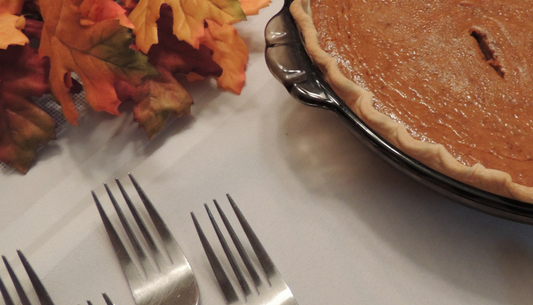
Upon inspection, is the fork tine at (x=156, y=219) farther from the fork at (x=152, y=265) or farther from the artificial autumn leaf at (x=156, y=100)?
the artificial autumn leaf at (x=156, y=100)

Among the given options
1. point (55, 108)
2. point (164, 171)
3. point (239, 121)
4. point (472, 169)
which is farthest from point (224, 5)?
point (472, 169)

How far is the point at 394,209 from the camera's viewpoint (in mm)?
1022

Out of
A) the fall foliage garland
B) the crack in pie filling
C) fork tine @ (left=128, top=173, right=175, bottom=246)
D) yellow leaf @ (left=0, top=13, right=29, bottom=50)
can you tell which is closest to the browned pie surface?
the crack in pie filling

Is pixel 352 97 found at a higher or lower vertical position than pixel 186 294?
higher

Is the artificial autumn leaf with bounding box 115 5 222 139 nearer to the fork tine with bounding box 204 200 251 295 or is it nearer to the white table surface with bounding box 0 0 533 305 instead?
the white table surface with bounding box 0 0 533 305

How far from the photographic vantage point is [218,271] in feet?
2.94

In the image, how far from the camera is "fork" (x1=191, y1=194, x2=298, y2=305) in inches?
34.3

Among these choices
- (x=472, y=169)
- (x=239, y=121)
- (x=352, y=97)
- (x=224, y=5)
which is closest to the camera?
(x=472, y=169)

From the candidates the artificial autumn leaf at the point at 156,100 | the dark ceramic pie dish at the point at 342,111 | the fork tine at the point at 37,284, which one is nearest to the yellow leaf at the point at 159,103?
the artificial autumn leaf at the point at 156,100

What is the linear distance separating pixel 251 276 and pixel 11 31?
30.5 inches

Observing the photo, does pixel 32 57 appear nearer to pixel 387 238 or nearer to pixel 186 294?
pixel 186 294

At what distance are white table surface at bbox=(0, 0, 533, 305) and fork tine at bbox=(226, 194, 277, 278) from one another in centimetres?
5

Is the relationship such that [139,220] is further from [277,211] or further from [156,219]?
[277,211]

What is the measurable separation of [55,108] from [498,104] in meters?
1.12
